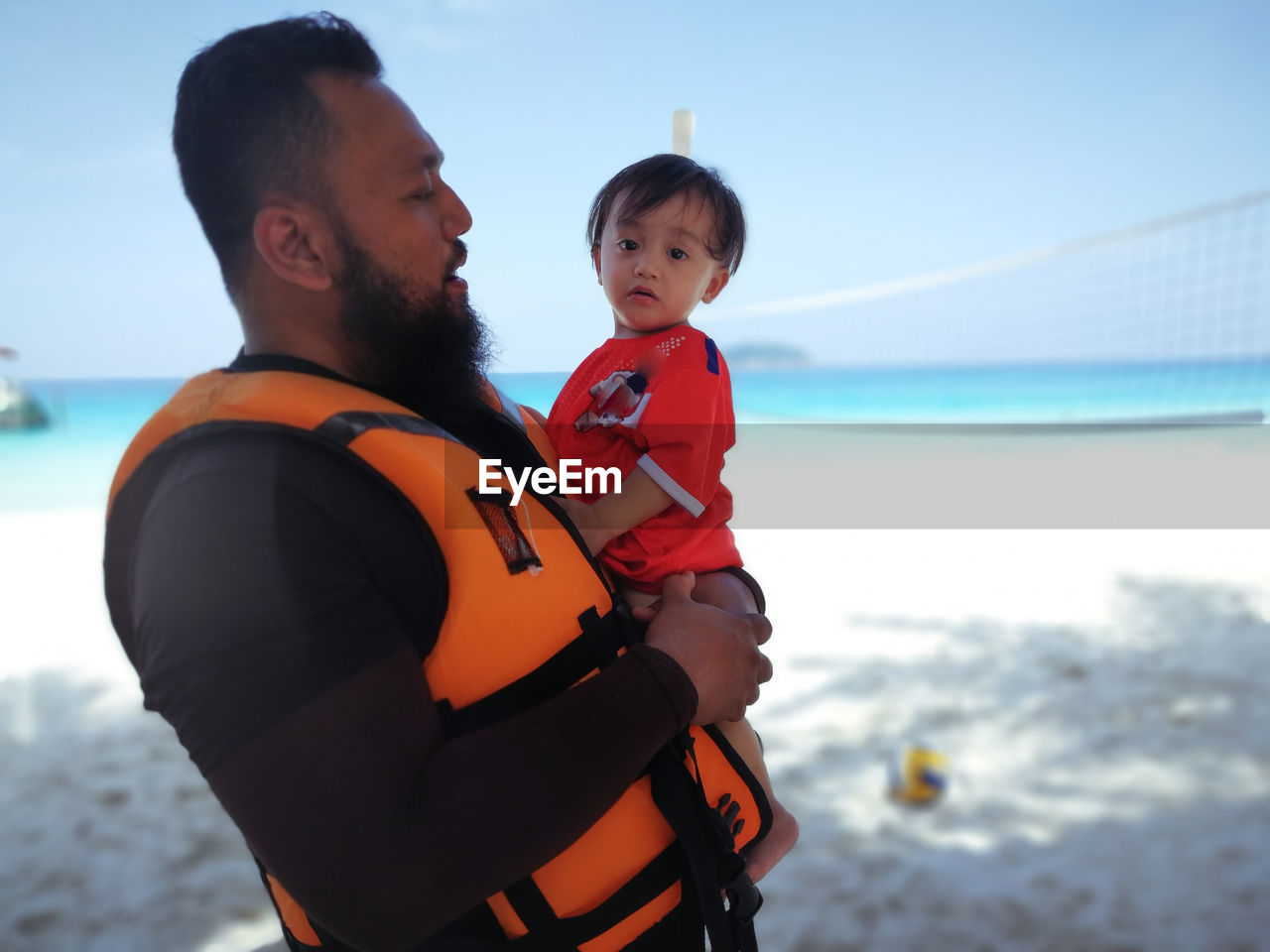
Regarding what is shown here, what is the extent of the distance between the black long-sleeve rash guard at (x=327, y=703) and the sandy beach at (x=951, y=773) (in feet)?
7.83

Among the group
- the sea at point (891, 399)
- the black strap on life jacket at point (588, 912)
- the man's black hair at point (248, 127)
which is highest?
the man's black hair at point (248, 127)

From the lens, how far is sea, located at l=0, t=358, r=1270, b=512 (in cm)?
2030

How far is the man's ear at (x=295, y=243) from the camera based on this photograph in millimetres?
1384

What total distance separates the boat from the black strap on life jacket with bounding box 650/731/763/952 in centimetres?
2656

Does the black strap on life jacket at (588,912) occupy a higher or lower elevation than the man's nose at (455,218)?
lower

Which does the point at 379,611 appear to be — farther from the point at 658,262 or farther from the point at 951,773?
the point at 951,773

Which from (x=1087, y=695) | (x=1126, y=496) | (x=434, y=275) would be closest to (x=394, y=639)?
(x=434, y=275)

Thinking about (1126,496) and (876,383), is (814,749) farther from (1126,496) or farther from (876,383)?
(876,383)

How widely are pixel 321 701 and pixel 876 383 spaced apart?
3788 cm

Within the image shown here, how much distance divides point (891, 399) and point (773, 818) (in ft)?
115

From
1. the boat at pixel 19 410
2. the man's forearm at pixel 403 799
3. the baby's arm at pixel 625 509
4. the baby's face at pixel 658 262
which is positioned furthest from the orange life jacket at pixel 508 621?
the boat at pixel 19 410

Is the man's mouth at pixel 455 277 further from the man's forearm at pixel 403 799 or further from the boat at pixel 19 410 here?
the boat at pixel 19 410

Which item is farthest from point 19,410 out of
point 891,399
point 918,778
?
point 891,399

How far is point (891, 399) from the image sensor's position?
1366 inches
